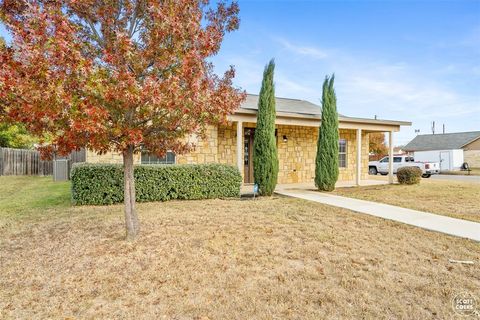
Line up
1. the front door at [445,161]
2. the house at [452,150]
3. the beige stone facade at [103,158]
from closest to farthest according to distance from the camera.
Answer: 1. the beige stone facade at [103,158]
2. the front door at [445,161]
3. the house at [452,150]

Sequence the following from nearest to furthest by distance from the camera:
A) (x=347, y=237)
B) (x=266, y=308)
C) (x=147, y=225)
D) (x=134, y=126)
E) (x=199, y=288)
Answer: (x=266, y=308) → (x=199, y=288) → (x=134, y=126) → (x=347, y=237) → (x=147, y=225)

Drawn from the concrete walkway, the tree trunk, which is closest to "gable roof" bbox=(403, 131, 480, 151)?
the concrete walkway

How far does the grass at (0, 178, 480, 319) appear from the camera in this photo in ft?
8.59

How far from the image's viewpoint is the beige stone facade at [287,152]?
1036cm

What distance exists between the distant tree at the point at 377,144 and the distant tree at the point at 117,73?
2899cm

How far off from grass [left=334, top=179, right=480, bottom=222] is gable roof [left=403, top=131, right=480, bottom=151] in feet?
81.7

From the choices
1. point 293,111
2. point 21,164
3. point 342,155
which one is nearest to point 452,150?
point 342,155

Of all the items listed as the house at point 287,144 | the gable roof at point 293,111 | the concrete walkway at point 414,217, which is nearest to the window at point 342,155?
the house at point 287,144

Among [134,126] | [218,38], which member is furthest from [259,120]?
[134,126]

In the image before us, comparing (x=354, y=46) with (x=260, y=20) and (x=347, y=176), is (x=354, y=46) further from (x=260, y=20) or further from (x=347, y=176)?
(x=347, y=176)

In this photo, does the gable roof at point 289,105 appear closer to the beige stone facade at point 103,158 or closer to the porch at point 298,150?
the porch at point 298,150

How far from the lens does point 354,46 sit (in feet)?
39.7

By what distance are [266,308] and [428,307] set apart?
1537mm

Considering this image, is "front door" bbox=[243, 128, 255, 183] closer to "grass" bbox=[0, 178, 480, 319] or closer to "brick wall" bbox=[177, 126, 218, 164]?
"brick wall" bbox=[177, 126, 218, 164]
